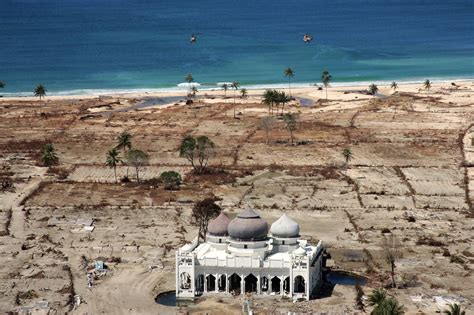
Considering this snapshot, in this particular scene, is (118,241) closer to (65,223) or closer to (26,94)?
(65,223)

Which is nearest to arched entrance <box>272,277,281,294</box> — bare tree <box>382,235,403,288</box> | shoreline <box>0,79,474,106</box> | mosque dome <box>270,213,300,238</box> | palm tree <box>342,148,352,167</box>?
mosque dome <box>270,213,300,238</box>

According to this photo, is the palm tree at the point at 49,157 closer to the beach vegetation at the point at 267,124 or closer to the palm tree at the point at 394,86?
the beach vegetation at the point at 267,124

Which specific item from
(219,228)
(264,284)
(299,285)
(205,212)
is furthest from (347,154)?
(264,284)

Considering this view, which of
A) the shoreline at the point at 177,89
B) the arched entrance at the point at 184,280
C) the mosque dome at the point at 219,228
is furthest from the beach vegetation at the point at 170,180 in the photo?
the shoreline at the point at 177,89

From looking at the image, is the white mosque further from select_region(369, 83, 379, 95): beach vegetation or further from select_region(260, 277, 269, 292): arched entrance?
select_region(369, 83, 379, 95): beach vegetation

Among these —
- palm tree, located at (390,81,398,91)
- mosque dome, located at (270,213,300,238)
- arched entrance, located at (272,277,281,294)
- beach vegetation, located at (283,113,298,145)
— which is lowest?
arched entrance, located at (272,277,281,294)

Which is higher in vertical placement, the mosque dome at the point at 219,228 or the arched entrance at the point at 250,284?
the mosque dome at the point at 219,228
